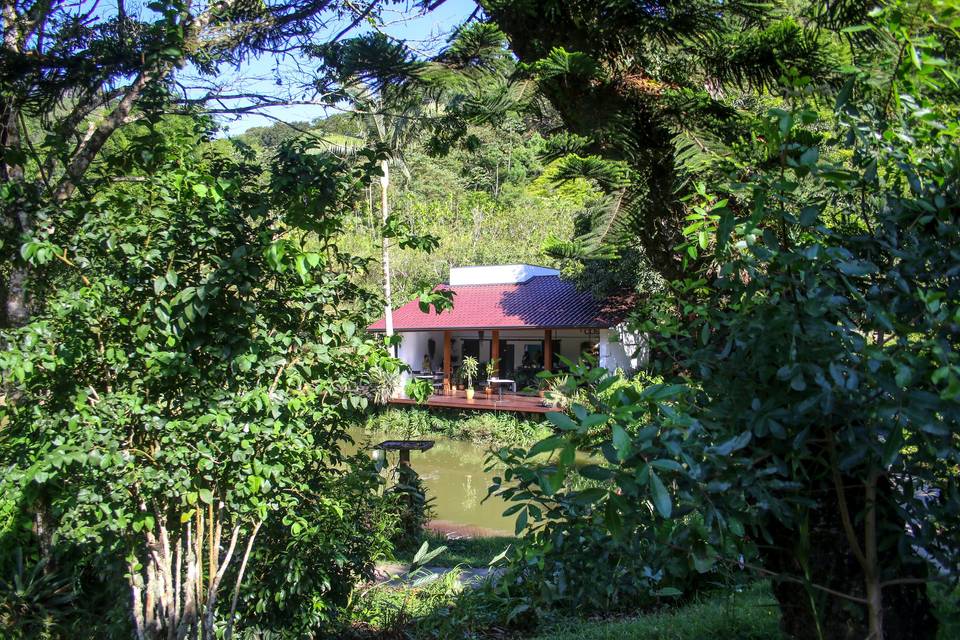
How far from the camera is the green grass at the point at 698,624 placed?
296 cm

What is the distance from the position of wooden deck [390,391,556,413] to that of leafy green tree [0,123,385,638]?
48.6 feet

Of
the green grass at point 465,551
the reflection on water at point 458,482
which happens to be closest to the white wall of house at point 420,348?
the reflection on water at point 458,482

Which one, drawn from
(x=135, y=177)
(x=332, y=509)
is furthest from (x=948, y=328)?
(x=135, y=177)

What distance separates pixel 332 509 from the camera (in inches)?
119

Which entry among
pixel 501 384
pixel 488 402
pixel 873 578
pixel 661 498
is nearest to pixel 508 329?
pixel 501 384

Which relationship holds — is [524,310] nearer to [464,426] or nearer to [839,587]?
[464,426]

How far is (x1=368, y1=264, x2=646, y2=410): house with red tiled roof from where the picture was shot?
63.0 feet

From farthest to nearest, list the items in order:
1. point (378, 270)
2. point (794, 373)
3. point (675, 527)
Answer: point (378, 270) < point (675, 527) < point (794, 373)

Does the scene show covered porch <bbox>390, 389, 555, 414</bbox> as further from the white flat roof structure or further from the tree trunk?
the tree trunk

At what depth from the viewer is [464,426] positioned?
1869 cm

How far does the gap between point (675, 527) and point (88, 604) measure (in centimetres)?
405

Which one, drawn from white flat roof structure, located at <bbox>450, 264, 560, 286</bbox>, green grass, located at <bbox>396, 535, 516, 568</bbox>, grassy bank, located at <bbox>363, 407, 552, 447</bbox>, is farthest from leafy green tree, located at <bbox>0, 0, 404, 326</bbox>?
white flat roof structure, located at <bbox>450, 264, 560, 286</bbox>

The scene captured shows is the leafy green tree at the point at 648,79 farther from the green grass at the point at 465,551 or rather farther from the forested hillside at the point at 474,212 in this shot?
the forested hillside at the point at 474,212

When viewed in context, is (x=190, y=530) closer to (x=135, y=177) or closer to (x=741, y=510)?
(x=135, y=177)
